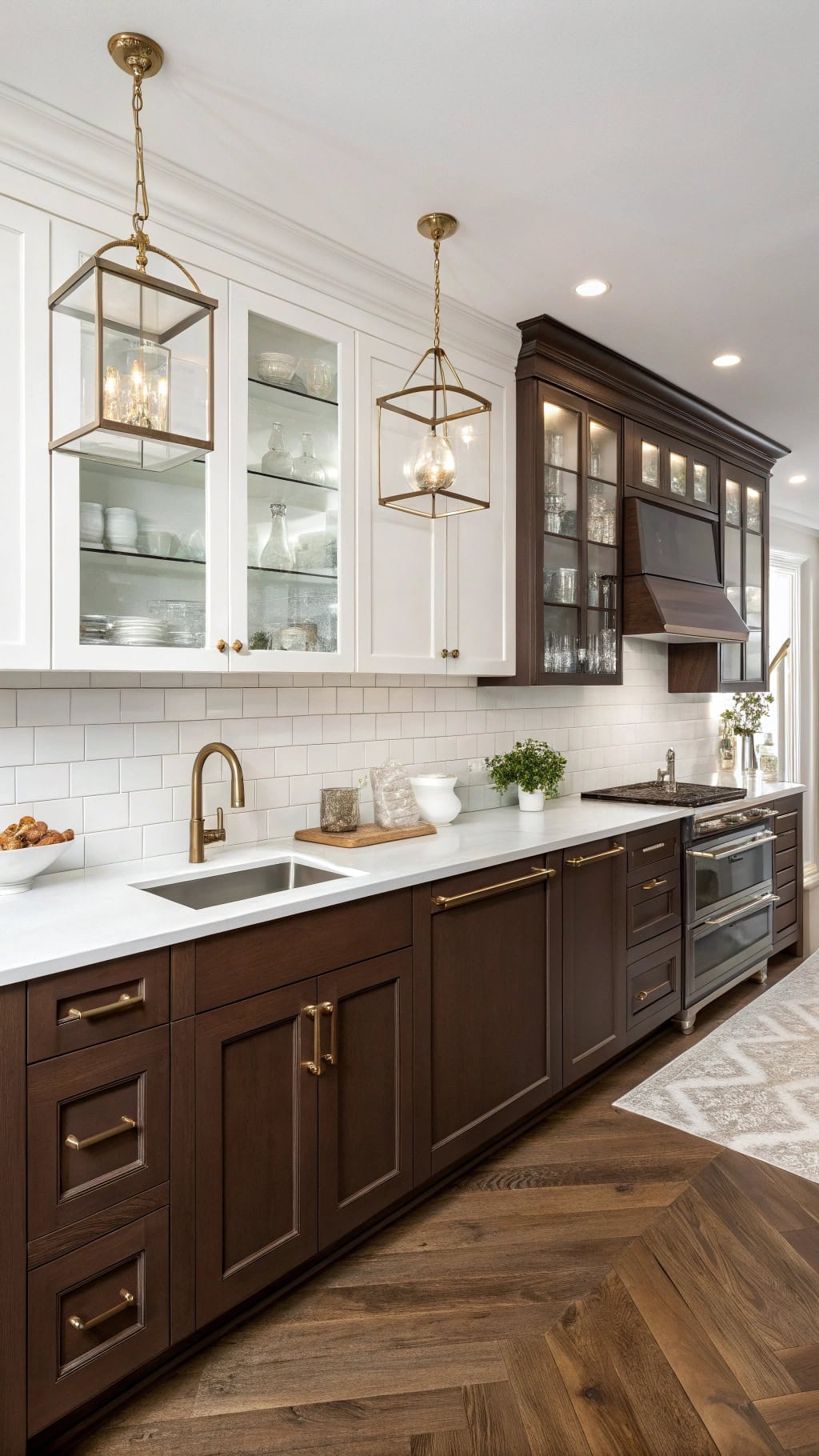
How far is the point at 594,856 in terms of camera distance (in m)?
3.03

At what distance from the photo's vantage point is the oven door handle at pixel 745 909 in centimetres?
389

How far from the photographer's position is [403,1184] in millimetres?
2330

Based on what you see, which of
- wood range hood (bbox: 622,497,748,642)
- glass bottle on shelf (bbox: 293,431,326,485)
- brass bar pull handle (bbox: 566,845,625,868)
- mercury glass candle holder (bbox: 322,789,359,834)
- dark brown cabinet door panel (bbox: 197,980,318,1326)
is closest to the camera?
dark brown cabinet door panel (bbox: 197,980,318,1326)

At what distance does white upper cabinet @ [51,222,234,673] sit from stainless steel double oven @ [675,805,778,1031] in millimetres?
2277

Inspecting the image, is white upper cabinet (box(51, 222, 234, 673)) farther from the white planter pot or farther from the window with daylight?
the window with daylight

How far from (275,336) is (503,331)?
3.48 feet

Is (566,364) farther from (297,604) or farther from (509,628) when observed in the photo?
(297,604)

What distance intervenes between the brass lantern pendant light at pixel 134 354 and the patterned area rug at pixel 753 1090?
2605mm

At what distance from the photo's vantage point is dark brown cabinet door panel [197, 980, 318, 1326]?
1.85m

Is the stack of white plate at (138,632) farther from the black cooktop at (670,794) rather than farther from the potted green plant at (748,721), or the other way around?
the potted green plant at (748,721)

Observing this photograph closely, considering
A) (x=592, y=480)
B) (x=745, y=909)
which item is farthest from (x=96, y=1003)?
(x=745, y=909)

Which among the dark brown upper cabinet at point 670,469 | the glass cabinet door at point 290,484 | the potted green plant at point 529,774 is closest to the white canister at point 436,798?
the potted green plant at point 529,774

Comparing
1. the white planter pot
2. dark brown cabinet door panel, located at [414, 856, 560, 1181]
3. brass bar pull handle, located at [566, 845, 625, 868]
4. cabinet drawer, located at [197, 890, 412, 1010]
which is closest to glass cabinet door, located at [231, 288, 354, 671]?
cabinet drawer, located at [197, 890, 412, 1010]

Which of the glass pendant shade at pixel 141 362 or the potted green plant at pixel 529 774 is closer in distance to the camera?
the glass pendant shade at pixel 141 362
